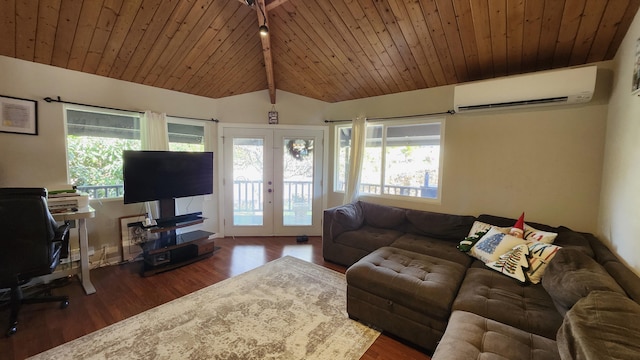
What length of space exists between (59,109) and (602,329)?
466cm

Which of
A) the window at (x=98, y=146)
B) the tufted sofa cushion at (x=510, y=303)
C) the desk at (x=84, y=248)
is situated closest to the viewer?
the tufted sofa cushion at (x=510, y=303)

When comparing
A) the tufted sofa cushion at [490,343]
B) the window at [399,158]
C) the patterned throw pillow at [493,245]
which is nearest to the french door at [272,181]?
the window at [399,158]

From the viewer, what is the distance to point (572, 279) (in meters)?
1.45

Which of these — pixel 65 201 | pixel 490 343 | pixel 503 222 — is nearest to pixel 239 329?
pixel 490 343

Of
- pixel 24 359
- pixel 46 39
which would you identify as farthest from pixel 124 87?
pixel 24 359

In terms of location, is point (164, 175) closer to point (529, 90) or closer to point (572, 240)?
point (529, 90)

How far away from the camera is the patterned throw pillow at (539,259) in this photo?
1938mm

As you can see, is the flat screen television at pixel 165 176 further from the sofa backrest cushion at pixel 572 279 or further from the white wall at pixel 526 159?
the sofa backrest cushion at pixel 572 279

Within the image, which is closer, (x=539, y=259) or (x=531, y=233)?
(x=539, y=259)

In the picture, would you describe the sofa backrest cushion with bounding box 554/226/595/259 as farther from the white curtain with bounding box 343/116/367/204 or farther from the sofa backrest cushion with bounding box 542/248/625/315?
the white curtain with bounding box 343/116/367/204

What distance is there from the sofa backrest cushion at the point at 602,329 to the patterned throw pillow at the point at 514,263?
810mm

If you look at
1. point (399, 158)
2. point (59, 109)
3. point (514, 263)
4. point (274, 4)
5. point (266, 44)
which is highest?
point (274, 4)

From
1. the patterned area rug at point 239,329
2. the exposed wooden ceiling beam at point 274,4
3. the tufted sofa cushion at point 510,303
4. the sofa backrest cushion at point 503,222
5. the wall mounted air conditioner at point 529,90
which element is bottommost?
the patterned area rug at point 239,329

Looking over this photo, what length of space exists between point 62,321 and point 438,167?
426 centimetres
